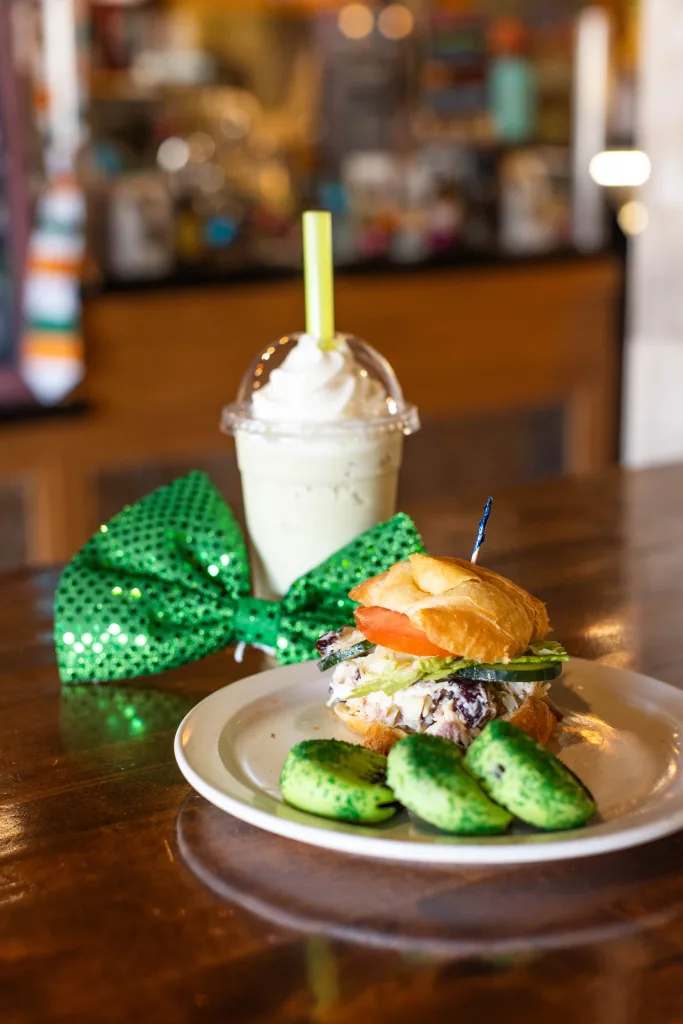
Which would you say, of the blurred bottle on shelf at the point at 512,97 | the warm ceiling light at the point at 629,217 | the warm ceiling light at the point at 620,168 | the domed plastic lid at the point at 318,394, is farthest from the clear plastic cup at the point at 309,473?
the blurred bottle on shelf at the point at 512,97

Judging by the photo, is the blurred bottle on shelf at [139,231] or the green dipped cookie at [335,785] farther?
the blurred bottle on shelf at [139,231]

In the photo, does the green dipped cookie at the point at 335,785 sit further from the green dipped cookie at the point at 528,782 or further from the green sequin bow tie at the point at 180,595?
the green sequin bow tie at the point at 180,595

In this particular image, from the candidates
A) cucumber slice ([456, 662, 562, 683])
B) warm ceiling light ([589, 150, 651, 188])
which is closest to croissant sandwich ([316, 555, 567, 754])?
cucumber slice ([456, 662, 562, 683])

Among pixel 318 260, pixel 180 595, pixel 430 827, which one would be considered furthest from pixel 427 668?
pixel 318 260

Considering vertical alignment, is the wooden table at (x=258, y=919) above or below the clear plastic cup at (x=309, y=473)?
below

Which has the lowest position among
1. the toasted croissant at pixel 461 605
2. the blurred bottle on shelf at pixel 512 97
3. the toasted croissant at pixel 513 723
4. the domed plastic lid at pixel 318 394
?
the toasted croissant at pixel 513 723

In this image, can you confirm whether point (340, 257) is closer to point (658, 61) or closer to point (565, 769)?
point (658, 61)

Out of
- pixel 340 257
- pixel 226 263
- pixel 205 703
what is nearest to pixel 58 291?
pixel 226 263
